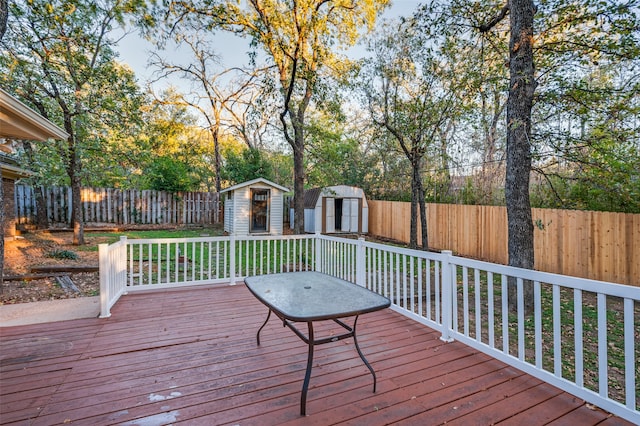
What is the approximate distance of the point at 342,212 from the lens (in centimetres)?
1324

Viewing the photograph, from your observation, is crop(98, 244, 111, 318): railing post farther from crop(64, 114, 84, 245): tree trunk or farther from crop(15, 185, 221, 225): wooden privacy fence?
crop(15, 185, 221, 225): wooden privacy fence

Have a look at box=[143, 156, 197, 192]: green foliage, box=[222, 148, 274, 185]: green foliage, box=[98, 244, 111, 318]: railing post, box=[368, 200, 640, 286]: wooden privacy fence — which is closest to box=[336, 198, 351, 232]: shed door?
box=[368, 200, 640, 286]: wooden privacy fence

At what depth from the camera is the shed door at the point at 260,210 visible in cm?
1209

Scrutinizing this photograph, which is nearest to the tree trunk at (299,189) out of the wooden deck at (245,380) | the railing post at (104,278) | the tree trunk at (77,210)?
the wooden deck at (245,380)

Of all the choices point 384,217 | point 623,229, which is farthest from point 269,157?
point 623,229

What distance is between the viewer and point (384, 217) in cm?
1259

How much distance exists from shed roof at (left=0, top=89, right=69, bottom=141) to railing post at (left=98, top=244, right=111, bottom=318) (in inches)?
69.7

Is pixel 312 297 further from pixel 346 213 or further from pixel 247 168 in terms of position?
pixel 247 168

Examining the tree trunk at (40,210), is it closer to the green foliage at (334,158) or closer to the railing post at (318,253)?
the green foliage at (334,158)

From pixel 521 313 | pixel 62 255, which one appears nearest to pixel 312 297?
pixel 521 313

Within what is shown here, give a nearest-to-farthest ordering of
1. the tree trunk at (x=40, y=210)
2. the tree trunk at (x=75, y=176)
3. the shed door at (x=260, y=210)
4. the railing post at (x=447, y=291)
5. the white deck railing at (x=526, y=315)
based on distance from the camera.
A: the white deck railing at (x=526, y=315) < the railing post at (x=447, y=291) < the tree trunk at (x=75, y=176) < the tree trunk at (x=40, y=210) < the shed door at (x=260, y=210)

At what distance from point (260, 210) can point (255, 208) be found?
22 centimetres

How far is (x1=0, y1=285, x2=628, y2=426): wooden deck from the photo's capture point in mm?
1802

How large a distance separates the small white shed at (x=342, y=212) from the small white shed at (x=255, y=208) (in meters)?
1.57
